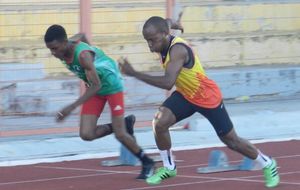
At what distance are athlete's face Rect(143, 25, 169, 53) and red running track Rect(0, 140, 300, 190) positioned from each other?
60.3 inches

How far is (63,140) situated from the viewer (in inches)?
503

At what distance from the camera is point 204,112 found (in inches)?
372

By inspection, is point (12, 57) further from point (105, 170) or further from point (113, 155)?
point (105, 170)

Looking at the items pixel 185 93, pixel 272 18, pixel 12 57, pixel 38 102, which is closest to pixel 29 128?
pixel 38 102

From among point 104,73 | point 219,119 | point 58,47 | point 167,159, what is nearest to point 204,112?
point 219,119

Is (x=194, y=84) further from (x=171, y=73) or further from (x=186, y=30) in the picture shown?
(x=186, y=30)

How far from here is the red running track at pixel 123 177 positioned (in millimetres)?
9766

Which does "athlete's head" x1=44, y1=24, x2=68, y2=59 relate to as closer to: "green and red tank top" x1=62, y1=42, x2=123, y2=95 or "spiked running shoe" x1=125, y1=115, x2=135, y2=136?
"green and red tank top" x1=62, y1=42, x2=123, y2=95

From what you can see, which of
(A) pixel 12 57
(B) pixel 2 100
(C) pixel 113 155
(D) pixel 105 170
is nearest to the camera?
(D) pixel 105 170

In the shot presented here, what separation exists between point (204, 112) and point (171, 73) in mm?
754

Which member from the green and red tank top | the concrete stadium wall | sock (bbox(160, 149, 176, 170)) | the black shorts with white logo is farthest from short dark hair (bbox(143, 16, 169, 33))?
the concrete stadium wall

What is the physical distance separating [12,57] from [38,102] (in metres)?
0.97

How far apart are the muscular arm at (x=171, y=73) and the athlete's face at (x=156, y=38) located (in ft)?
0.40

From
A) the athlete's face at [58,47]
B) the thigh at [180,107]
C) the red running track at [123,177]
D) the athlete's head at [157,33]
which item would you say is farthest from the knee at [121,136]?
the athlete's head at [157,33]
